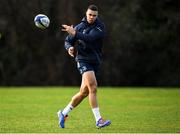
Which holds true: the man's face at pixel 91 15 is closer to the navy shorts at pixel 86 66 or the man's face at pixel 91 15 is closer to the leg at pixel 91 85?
the navy shorts at pixel 86 66

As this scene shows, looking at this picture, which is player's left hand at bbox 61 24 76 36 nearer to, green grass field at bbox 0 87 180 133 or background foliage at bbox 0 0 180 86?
green grass field at bbox 0 87 180 133

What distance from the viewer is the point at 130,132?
38.7ft

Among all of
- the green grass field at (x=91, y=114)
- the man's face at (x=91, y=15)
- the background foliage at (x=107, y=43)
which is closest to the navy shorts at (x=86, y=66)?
the man's face at (x=91, y=15)

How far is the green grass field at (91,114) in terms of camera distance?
12492 mm

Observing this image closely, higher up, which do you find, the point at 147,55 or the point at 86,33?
the point at 86,33

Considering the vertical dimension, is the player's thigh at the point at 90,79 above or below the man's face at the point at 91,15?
below

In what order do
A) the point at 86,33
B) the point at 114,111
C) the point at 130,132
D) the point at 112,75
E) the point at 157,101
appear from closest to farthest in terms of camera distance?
the point at 130,132 < the point at 86,33 < the point at 114,111 < the point at 157,101 < the point at 112,75

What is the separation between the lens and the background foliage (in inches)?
1483

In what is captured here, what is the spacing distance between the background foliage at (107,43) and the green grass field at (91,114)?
1335 centimetres

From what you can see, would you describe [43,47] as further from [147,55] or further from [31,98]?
[31,98]

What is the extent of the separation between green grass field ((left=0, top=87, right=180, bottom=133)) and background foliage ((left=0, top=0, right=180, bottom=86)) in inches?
526

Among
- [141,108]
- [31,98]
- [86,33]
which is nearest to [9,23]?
[31,98]

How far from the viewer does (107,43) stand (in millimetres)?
37719

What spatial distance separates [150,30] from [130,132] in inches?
1052
